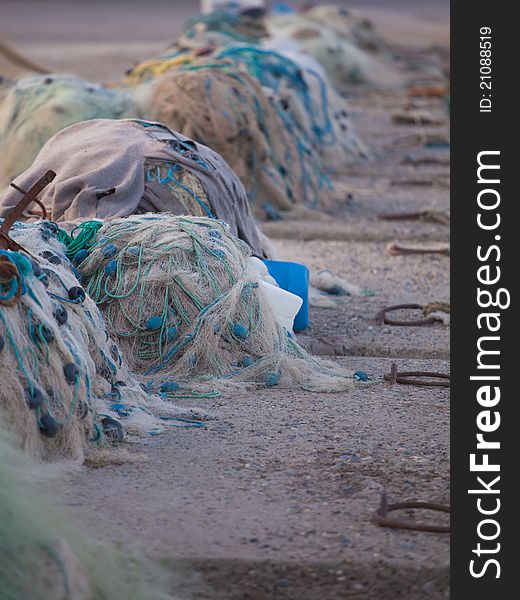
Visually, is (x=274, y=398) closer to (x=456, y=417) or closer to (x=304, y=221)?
(x=456, y=417)

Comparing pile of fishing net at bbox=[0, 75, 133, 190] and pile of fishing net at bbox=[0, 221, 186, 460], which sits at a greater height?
pile of fishing net at bbox=[0, 75, 133, 190]

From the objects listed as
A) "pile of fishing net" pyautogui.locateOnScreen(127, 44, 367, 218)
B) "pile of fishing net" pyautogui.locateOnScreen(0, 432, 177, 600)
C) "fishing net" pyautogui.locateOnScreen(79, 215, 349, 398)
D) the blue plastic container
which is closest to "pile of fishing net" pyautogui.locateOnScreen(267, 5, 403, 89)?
"pile of fishing net" pyautogui.locateOnScreen(127, 44, 367, 218)

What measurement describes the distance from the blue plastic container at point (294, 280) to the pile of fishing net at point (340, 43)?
1092 cm

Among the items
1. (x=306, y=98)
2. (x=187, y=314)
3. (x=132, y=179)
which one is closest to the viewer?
(x=187, y=314)

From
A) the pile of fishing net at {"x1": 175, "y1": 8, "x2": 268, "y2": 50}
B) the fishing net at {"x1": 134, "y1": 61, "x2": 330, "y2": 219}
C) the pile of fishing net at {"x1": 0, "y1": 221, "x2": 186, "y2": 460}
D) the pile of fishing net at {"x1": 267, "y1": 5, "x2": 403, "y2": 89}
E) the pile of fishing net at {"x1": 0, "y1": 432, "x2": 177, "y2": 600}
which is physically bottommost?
the pile of fishing net at {"x1": 0, "y1": 432, "x2": 177, "y2": 600}

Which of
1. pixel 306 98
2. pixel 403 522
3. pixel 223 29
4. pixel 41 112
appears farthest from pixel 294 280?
pixel 223 29

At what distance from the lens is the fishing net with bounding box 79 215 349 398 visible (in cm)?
448

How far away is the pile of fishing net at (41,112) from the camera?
7789 millimetres

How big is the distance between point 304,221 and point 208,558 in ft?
17.2

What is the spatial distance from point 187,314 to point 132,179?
1.01 m

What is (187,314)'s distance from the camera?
4.52 metres

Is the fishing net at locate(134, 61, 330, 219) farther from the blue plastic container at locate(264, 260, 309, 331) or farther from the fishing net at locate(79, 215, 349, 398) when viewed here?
the fishing net at locate(79, 215, 349, 398)

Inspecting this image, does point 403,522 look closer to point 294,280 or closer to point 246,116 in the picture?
point 294,280

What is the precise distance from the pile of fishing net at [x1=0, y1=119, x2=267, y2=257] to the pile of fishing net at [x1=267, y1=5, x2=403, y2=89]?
10472 millimetres
